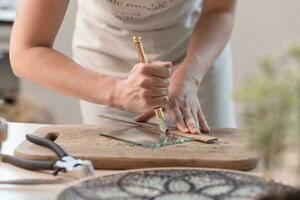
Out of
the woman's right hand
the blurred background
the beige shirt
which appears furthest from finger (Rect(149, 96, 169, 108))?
the blurred background

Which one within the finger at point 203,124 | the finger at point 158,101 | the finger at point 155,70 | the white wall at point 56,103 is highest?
the finger at point 155,70

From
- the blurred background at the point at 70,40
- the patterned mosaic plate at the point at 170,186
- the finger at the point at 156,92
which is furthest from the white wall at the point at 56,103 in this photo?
the patterned mosaic plate at the point at 170,186

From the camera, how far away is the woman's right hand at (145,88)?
1005 millimetres

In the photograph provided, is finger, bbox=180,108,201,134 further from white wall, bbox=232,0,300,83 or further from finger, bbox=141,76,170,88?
white wall, bbox=232,0,300,83

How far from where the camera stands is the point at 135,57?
1.29m

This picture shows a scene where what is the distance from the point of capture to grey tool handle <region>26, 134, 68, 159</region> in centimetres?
85

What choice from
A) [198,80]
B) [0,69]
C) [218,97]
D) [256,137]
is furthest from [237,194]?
[0,69]

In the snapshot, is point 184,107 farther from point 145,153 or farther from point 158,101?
point 145,153

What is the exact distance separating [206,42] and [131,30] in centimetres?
16

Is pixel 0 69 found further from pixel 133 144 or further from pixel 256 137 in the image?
pixel 256 137

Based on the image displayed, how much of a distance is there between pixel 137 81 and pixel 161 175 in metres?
0.29

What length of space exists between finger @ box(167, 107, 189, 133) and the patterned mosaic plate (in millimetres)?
260

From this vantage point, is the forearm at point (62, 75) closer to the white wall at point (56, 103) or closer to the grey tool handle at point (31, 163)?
the grey tool handle at point (31, 163)

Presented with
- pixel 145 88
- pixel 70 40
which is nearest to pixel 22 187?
pixel 145 88
